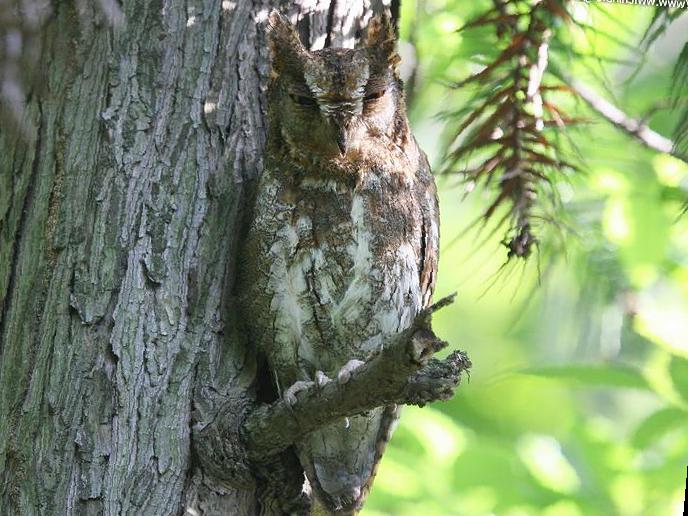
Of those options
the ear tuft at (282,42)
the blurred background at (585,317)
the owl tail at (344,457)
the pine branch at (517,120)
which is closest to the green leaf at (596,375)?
the blurred background at (585,317)

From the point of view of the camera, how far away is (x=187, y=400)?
2160 mm

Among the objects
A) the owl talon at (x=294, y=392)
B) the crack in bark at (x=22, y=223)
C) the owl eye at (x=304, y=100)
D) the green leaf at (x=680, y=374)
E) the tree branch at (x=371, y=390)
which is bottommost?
the tree branch at (x=371, y=390)

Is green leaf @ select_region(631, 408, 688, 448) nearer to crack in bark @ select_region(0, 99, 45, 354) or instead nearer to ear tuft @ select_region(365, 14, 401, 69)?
ear tuft @ select_region(365, 14, 401, 69)

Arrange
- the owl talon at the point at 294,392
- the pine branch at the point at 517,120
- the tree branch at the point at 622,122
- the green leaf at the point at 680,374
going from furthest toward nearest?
the green leaf at the point at 680,374 < the tree branch at the point at 622,122 < the pine branch at the point at 517,120 < the owl talon at the point at 294,392

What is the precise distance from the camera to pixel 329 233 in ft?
7.34

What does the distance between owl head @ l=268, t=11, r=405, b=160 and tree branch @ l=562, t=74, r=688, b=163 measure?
0.72 meters

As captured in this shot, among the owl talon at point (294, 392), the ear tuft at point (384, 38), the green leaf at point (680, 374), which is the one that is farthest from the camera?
the green leaf at point (680, 374)

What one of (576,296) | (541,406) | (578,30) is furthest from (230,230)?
(541,406)

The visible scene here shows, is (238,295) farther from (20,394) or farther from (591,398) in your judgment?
(591,398)

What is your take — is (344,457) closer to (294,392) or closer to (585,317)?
(294,392)

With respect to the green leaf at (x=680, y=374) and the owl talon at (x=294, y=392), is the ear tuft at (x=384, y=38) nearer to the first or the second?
the owl talon at (x=294, y=392)

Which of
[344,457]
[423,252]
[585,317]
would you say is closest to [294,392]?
[344,457]

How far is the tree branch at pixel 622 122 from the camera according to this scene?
2859mm

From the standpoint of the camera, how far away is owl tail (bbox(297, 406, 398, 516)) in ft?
7.59
